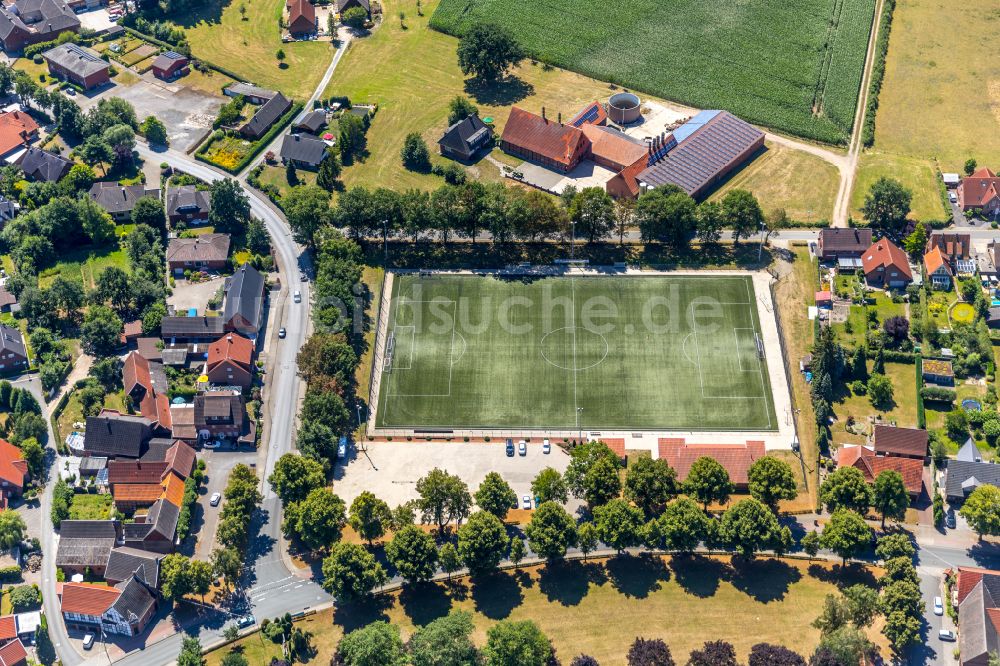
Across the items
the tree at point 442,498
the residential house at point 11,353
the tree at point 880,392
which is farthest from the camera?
the residential house at point 11,353

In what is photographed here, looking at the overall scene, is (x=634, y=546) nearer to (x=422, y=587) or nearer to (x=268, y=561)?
(x=422, y=587)

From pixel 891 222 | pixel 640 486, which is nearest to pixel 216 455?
pixel 640 486

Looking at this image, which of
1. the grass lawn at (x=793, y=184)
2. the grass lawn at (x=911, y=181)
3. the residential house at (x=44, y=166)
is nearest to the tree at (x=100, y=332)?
the residential house at (x=44, y=166)

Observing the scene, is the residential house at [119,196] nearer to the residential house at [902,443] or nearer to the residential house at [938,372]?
the residential house at [902,443]

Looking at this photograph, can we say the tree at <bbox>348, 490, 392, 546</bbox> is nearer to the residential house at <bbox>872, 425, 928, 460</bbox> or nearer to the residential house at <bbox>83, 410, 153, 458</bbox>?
the residential house at <bbox>83, 410, 153, 458</bbox>

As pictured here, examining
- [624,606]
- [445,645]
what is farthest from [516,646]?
[624,606]

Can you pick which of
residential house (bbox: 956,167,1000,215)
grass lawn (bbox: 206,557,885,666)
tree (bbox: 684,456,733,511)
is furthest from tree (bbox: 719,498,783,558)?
residential house (bbox: 956,167,1000,215)
